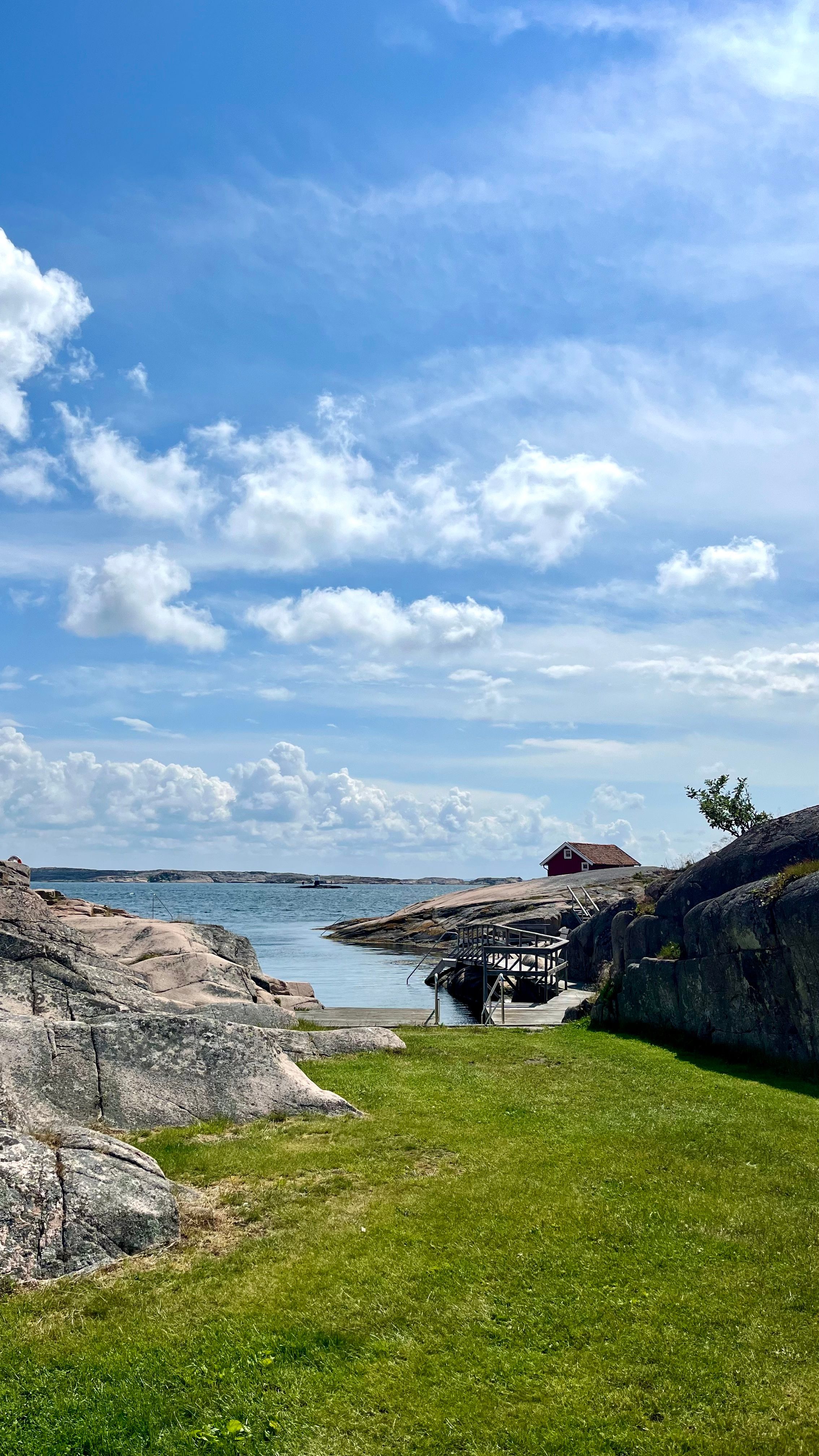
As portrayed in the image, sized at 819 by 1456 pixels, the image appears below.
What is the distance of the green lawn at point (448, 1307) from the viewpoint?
20.9ft

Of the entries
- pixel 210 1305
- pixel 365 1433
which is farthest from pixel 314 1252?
pixel 365 1433

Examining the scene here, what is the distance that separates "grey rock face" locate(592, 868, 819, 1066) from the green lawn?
5.32m

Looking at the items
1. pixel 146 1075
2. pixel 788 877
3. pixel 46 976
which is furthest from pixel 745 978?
pixel 46 976

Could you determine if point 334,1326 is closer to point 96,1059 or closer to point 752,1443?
point 752,1443

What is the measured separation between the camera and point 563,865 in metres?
86.6

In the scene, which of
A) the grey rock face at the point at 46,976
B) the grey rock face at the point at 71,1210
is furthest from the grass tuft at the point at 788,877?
the grey rock face at the point at 71,1210

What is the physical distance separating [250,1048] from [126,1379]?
8.03 meters

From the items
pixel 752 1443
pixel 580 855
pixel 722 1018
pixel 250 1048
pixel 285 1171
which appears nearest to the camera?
pixel 752 1443

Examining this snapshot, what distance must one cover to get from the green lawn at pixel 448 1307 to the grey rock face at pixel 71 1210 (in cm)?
31

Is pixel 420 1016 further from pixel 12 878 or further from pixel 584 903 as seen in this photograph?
pixel 584 903

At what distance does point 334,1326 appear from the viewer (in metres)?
7.62

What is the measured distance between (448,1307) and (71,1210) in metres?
3.88

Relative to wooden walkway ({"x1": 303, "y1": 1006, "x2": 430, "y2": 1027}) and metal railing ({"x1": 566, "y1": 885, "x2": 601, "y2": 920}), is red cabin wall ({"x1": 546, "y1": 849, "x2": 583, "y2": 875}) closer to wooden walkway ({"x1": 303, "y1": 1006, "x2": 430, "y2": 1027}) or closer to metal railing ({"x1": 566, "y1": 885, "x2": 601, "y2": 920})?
metal railing ({"x1": 566, "y1": 885, "x2": 601, "y2": 920})

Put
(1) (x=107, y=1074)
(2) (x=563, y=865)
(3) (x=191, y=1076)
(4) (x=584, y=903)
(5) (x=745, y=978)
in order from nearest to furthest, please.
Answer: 1. (1) (x=107, y=1074)
2. (3) (x=191, y=1076)
3. (5) (x=745, y=978)
4. (4) (x=584, y=903)
5. (2) (x=563, y=865)
